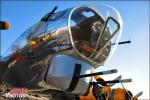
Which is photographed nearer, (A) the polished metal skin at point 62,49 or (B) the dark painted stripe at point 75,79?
(A) the polished metal skin at point 62,49

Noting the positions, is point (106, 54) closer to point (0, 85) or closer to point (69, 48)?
point (69, 48)

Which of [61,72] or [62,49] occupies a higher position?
[62,49]

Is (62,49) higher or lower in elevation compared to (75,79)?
higher

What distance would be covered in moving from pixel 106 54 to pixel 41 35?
182 cm

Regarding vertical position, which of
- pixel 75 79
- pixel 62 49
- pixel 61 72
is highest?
pixel 62 49

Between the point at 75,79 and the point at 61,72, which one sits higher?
the point at 61,72

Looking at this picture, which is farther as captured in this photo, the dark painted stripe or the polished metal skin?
the dark painted stripe

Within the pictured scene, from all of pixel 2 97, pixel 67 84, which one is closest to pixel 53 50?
pixel 67 84

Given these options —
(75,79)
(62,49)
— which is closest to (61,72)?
(75,79)

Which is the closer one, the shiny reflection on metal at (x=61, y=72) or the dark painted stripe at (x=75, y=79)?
the shiny reflection on metal at (x=61, y=72)

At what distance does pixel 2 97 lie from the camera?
10625 mm

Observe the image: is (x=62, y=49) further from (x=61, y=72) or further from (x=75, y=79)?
(x=75, y=79)

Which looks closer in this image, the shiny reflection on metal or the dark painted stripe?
the shiny reflection on metal

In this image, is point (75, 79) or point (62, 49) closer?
point (62, 49)
